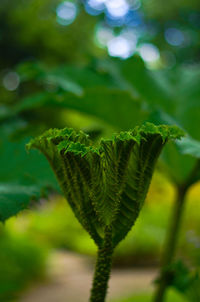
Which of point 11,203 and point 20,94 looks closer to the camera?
point 11,203

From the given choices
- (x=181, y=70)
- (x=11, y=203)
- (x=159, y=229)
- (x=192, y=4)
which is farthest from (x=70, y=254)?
(x=192, y=4)

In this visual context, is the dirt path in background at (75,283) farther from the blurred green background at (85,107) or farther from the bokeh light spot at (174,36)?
the bokeh light spot at (174,36)

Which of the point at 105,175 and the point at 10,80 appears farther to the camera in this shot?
the point at 10,80

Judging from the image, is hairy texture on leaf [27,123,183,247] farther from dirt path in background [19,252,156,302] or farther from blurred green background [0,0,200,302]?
dirt path in background [19,252,156,302]


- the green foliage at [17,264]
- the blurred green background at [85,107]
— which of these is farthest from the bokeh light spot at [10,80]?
the green foliage at [17,264]

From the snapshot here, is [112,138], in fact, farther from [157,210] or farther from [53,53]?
[53,53]

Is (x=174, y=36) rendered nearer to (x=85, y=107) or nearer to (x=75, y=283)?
(x=75, y=283)

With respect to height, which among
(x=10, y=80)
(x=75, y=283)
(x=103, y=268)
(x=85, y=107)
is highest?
(x=10, y=80)

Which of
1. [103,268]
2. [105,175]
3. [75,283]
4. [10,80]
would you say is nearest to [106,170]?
[105,175]
